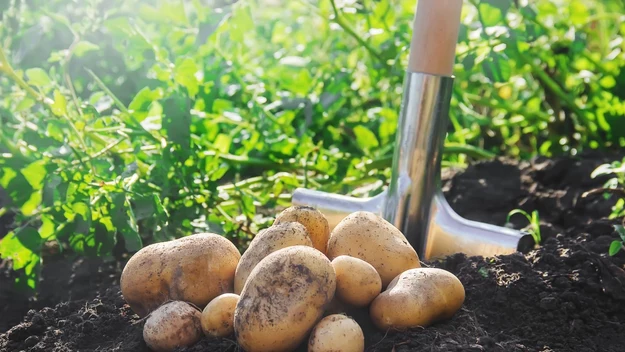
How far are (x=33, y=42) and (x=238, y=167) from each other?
2.59 ft

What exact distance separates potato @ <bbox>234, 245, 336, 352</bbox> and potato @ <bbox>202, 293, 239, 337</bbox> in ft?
0.18

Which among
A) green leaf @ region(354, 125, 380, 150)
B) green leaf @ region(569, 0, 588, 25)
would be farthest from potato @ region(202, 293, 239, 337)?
green leaf @ region(569, 0, 588, 25)

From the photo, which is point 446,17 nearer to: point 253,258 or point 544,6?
point 253,258

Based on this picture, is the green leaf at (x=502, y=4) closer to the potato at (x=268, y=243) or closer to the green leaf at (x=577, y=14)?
the green leaf at (x=577, y=14)

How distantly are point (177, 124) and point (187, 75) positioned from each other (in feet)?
0.52

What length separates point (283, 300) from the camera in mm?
1094

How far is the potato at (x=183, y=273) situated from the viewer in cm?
127

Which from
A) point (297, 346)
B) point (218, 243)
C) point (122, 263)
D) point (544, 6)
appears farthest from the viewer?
point (544, 6)

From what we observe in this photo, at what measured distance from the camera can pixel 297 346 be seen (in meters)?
1.13

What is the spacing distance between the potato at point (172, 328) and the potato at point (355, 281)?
0.23 meters

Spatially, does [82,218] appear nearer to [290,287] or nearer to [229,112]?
[229,112]

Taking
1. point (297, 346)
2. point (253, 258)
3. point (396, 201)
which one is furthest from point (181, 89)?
point (297, 346)

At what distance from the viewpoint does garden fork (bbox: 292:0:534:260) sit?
1578mm

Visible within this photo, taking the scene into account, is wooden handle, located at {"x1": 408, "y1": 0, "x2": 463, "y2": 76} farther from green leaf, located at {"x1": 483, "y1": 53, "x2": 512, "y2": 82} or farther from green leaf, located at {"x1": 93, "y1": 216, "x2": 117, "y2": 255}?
green leaf, located at {"x1": 93, "y1": 216, "x2": 117, "y2": 255}
